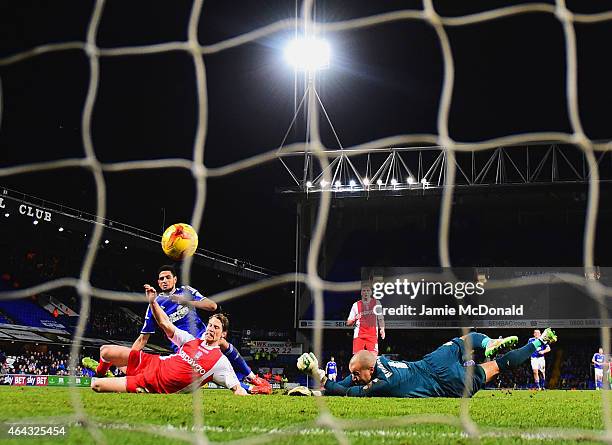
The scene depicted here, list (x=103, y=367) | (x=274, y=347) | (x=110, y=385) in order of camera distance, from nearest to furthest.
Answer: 1. (x=103, y=367)
2. (x=110, y=385)
3. (x=274, y=347)

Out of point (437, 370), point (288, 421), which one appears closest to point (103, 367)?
point (288, 421)

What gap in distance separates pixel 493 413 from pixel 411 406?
860mm

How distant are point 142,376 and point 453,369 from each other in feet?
10.2

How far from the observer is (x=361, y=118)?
23094mm

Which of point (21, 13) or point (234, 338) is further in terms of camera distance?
point (234, 338)

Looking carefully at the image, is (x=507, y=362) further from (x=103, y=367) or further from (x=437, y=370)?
(x=103, y=367)

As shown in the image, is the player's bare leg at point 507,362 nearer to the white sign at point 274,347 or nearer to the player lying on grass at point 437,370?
the player lying on grass at point 437,370

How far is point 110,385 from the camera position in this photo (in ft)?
22.9

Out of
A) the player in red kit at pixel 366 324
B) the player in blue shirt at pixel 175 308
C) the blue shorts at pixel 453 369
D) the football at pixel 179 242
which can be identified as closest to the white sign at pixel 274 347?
the player in red kit at pixel 366 324

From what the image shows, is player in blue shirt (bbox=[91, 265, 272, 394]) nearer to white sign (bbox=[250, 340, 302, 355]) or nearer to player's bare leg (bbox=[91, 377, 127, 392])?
player's bare leg (bbox=[91, 377, 127, 392])

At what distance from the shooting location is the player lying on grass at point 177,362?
20.7 feet

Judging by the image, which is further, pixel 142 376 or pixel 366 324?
pixel 366 324

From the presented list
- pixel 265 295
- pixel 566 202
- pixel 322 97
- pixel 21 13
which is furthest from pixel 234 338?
pixel 21 13

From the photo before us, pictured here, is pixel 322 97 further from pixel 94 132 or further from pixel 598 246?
pixel 598 246
